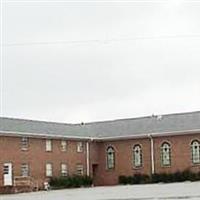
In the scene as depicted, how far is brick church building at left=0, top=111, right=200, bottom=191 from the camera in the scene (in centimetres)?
5478

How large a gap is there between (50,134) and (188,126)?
455 inches

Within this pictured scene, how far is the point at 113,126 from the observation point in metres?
64.8

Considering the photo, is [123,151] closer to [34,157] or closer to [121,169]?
[121,169]

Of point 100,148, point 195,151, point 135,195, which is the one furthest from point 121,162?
point 135,195

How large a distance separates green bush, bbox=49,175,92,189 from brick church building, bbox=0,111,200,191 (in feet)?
2.53

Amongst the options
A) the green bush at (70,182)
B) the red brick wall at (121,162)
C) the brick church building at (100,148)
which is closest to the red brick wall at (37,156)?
the brick church building at (100,148)

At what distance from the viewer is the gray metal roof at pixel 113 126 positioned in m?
56.7

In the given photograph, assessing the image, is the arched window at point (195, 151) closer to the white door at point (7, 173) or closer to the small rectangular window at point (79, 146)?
the small rectangular window at point (79, 146)

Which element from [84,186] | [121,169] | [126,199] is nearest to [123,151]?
[121,169]

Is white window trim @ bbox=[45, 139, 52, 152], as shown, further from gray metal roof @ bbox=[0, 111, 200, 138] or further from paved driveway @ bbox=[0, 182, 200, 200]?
paved driveway @ bbox=[0, 182, 200, 200]

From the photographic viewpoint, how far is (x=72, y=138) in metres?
60.5

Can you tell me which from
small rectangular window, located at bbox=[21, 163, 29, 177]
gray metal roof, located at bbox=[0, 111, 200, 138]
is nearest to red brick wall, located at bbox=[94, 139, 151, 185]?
gray metal roof, located at bbox=[0, 111, 200, 138]

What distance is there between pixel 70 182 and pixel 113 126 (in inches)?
350

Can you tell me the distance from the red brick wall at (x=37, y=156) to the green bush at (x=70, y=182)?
0.81m
